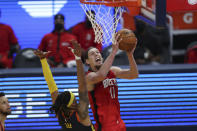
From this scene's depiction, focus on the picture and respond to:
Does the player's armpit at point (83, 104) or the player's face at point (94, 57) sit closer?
the player's armpit at point (83, 104)

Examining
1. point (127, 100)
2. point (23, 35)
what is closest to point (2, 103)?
point (127, 100)

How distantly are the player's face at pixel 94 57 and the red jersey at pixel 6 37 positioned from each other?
388cm

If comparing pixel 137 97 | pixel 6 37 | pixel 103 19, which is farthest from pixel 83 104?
pixel 6 37

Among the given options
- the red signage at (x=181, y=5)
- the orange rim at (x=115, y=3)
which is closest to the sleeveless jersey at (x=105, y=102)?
the orange rim at (x=115, y=3)

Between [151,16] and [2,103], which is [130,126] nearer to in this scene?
[151,16]

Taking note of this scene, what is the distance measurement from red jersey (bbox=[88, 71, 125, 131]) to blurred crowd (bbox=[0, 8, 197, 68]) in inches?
104

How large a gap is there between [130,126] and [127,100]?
426 millimetres

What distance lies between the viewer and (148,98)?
705 centimetres

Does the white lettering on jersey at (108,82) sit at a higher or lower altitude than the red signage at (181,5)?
lower

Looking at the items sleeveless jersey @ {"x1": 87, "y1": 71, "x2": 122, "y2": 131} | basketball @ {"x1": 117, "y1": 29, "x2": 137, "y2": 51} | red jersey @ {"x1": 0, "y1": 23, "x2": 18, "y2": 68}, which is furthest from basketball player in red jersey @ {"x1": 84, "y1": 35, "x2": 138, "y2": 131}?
red jersey @ {"x1": 0, "y1": 23, "x2": 18, "y2": 68}

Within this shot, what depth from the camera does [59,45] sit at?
8.59m

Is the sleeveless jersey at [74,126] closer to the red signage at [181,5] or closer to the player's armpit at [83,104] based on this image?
the player's armpit at [83,104]

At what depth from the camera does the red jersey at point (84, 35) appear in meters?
8.89

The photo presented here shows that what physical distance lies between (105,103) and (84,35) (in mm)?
3847
